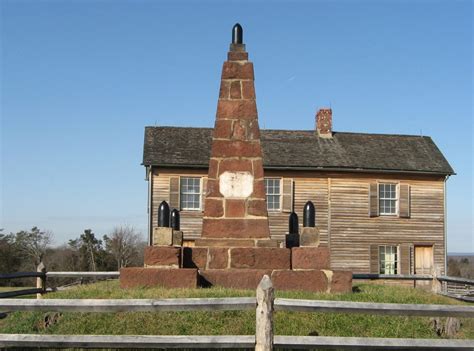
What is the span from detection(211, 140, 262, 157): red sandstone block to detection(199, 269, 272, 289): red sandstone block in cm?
211

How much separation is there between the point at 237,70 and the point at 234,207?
2.54 metres

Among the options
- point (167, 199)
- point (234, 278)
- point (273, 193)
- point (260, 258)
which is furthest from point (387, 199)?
point (234, 278)

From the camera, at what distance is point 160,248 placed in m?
10.5

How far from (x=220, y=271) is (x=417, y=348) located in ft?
15.6

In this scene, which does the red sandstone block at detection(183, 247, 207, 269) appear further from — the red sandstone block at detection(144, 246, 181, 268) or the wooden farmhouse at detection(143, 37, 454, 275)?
the wooden farmhouse at detection(143, 37, 454, 275)

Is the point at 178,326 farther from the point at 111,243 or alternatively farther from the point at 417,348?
the point at 111,243

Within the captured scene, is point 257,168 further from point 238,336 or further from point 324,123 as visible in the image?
point 324,123

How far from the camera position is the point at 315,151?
28.5 m

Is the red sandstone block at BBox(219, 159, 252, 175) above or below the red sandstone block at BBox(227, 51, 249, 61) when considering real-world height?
below

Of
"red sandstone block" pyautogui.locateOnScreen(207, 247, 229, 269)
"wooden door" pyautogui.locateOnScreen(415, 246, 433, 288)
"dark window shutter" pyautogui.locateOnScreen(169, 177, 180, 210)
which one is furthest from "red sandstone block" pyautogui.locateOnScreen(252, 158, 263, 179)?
"wooden door" pyautogui.locateOnScreen(415, 246, 433, 288)

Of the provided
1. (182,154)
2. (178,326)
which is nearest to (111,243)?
(182,154)

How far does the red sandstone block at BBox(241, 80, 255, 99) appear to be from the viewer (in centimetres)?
1163

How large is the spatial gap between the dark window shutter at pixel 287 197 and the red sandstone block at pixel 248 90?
1581 centimetres

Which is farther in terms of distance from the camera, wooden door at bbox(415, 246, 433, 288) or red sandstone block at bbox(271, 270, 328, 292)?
wooden door at bbox(415, 246, 433, 288)
